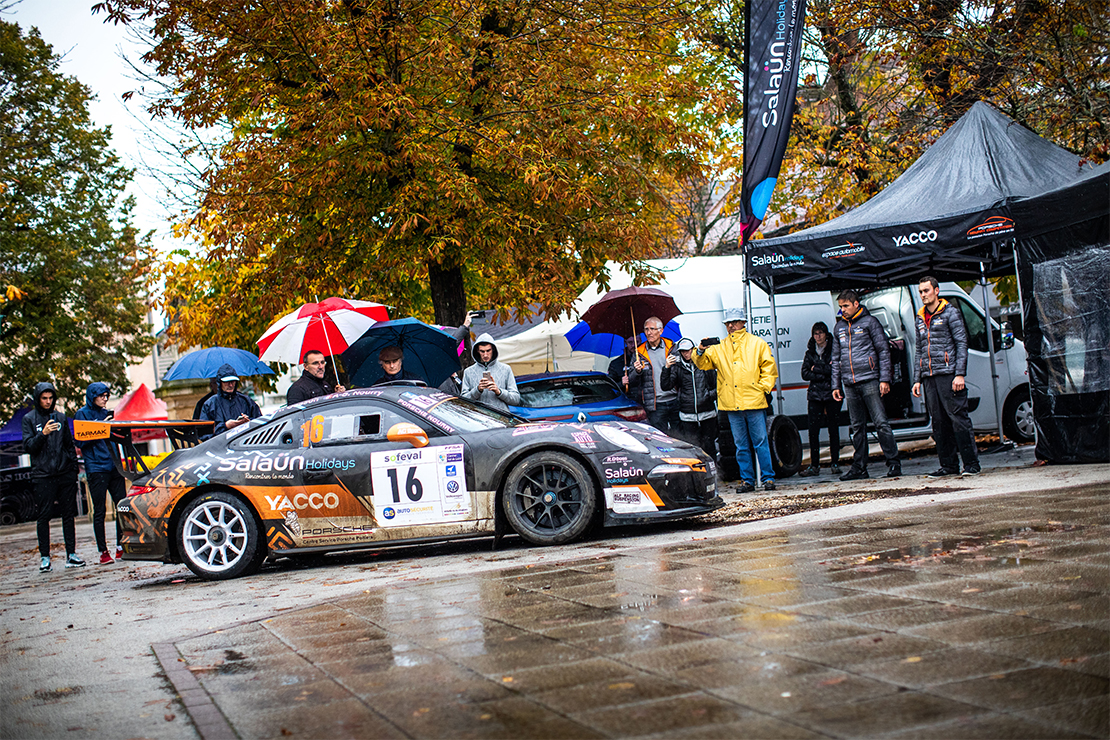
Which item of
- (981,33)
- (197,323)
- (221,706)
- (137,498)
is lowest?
(221,706)

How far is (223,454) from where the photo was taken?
8391 mm

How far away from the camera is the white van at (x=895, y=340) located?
13.8 meters

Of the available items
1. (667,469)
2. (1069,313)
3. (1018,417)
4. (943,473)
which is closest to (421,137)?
(667,469)

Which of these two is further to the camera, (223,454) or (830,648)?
(223,454)

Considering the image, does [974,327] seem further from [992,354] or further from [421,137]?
[421,137]

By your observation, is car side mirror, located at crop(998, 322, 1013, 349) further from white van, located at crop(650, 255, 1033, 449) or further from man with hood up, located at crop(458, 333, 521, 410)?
man with hood up, located at crop(458, 333, 521, 410)

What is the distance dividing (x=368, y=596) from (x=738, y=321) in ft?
20.7

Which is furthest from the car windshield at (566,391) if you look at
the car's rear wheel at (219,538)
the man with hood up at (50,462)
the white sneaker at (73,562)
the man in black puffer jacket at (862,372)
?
the white sneaker at (73,562)

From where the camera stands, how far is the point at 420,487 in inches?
316

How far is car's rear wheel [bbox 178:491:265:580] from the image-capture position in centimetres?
821

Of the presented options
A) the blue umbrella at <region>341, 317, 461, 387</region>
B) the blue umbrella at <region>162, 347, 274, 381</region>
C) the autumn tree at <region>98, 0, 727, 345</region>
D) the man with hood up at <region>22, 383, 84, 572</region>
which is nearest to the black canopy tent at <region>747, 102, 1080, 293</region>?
the autumn tree at <region>98, 0, 727, 345</region>

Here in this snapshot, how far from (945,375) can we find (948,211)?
1789 millimetres

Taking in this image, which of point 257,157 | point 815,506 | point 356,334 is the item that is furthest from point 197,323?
point 815,506

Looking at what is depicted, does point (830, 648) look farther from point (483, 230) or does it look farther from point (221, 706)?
point (483, 230)
